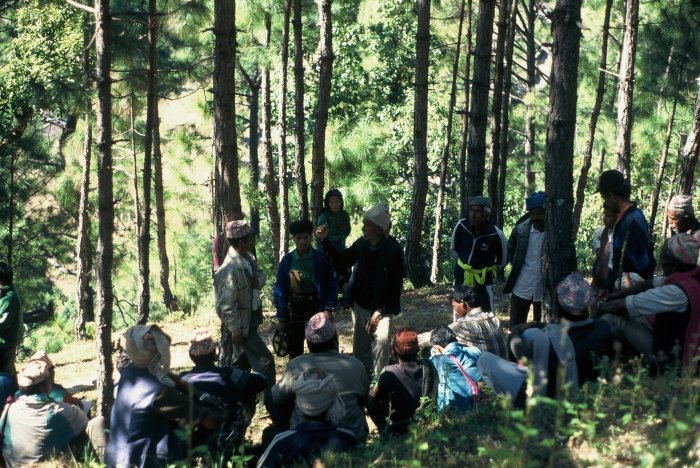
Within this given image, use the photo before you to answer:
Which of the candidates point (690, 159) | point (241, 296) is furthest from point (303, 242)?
point (690, 159)

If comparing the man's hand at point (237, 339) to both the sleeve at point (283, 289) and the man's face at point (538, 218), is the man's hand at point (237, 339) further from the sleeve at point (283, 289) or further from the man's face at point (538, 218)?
the man's face at point (538, 218)

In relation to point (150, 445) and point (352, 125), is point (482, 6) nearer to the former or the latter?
point (150, 445)

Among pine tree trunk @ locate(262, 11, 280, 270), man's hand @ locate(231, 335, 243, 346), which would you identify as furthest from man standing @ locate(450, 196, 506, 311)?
pine tree trunk @ locate(262, 11, 280, 270)

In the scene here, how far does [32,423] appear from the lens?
6199 mm

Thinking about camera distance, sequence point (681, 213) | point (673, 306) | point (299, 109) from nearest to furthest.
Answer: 1. point (673, 306)
2. point (681, 213)
3. point (299, 109)

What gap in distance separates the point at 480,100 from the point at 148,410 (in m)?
9.62

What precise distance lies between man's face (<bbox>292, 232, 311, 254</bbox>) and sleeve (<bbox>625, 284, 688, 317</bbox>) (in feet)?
11.1

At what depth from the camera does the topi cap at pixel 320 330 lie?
20.1ft

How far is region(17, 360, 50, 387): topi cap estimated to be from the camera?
6.20 metres

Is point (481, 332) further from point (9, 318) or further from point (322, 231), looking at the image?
point (9, 318)

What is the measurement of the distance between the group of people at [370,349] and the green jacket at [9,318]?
5.18ft

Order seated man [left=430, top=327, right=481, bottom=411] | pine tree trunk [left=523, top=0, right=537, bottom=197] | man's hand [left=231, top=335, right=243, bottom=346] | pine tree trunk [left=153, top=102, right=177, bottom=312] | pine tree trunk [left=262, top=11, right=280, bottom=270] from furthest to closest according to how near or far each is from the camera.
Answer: pine tree trunk [left=523, top=0, right=537, bottom=197]
pine tree trunk [left=262, top=11, right=280, bottom=270]
pine tree trunk [left=153, top=102, right=177, bottom=312]
man's hand [left=231, top=335, right=243, bottom=346]
seated man [left=430, top=327, right=481, bottom=411]

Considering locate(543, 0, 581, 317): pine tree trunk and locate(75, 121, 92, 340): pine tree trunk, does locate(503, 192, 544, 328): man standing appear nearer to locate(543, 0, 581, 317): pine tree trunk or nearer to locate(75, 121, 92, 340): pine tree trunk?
locate(543, 0, 581, 317): pine tree trunk

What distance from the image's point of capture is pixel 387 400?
6.20 metres
